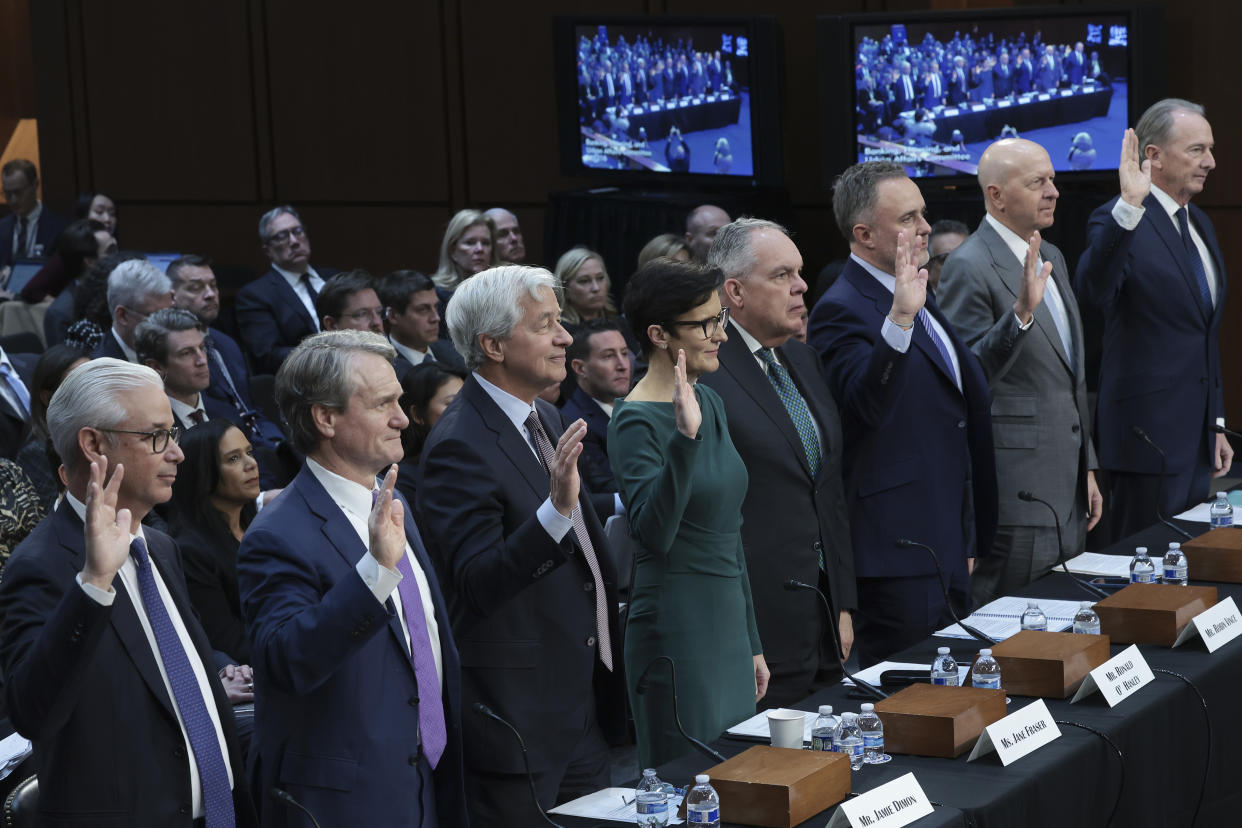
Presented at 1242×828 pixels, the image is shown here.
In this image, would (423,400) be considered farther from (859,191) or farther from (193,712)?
(193,712)

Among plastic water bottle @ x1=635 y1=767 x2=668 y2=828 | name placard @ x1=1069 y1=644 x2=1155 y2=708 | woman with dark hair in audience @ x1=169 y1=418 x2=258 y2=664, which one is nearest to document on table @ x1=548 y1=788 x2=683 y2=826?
plastic water bottle @ x1=635 y1=767 x2=668 y2=828

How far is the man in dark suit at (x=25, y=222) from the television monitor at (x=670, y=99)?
12.0 feet

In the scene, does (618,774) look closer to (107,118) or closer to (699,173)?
(699,173)

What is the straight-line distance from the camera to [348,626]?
2.32 metres

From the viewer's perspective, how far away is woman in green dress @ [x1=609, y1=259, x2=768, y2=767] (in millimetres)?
3012

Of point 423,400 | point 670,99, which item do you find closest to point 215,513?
point 423,400

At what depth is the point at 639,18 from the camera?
8.50 meters

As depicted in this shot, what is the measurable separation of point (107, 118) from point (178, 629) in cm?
925

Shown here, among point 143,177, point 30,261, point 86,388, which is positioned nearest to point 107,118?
point 143,177

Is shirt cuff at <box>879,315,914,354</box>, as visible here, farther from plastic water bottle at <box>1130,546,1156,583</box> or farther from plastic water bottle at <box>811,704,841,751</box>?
plastic water bottle at <box>811,704,841,751</box>

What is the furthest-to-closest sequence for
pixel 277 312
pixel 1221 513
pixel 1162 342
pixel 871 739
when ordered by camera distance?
pixel 277 312 < pixel 1162 342 < pixel 1221 513 < pixel 871 739

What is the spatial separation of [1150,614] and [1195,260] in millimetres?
1826

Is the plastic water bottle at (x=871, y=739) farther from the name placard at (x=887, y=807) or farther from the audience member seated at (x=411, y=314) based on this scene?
the audience member seated at (x=411, y=314)

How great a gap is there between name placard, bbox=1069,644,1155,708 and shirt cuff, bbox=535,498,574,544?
0.96 metres
